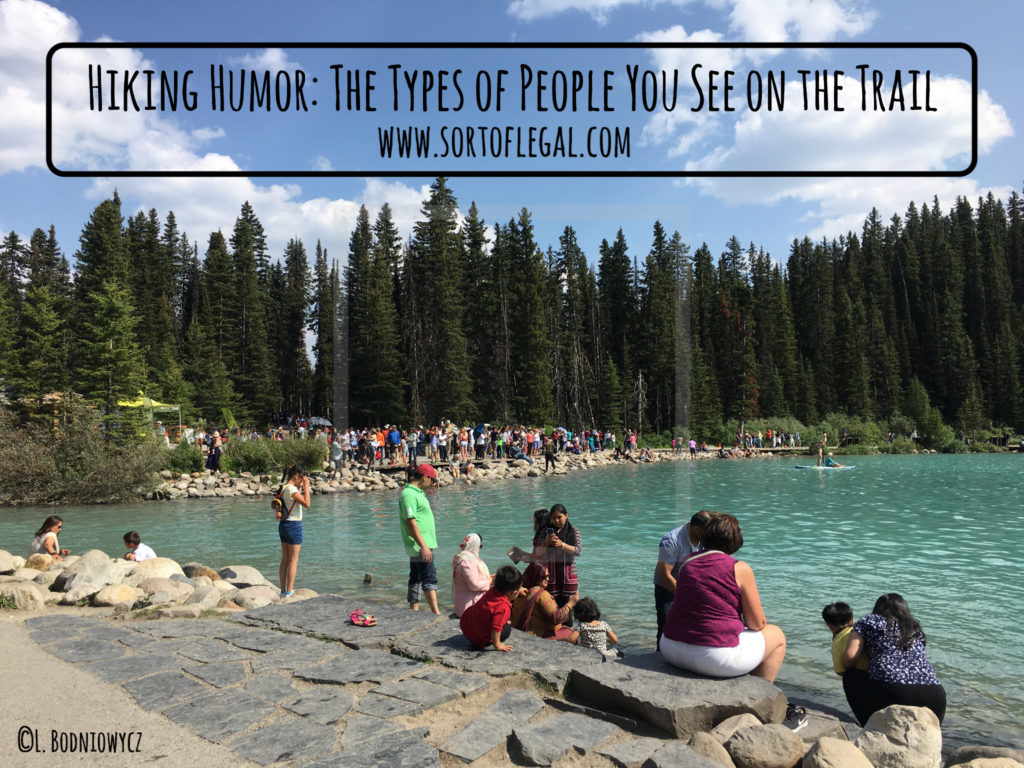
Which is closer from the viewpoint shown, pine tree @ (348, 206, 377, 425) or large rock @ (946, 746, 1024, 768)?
large rock @ (946, 746, 1024, 768)

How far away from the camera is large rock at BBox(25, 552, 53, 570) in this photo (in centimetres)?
995

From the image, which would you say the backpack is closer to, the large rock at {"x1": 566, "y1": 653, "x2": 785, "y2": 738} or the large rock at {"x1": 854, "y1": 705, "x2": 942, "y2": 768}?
the large rock at {"x1": 566, "y1": 653, "x2": 785, "y2": 738}

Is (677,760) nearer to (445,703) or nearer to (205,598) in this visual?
(445,703)

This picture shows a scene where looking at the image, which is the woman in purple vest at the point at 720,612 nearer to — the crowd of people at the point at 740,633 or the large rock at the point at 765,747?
the crowd of people at the point at 740,633

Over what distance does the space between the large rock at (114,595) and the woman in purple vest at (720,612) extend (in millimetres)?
5748

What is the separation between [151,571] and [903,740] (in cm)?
840

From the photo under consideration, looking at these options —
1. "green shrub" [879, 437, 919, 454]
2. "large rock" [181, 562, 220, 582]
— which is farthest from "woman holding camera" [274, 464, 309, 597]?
"green shrub" [879, 437, 919, 454]

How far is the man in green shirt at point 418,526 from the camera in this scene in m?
6.93

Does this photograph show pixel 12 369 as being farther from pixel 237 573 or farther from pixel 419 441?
pixel 237 573

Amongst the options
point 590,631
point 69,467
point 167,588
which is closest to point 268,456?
point 69,467

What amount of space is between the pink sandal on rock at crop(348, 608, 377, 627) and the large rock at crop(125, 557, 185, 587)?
12.2 feet

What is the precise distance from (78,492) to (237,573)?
1420 cm

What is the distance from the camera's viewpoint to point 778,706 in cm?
430

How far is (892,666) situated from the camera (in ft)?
15.0
